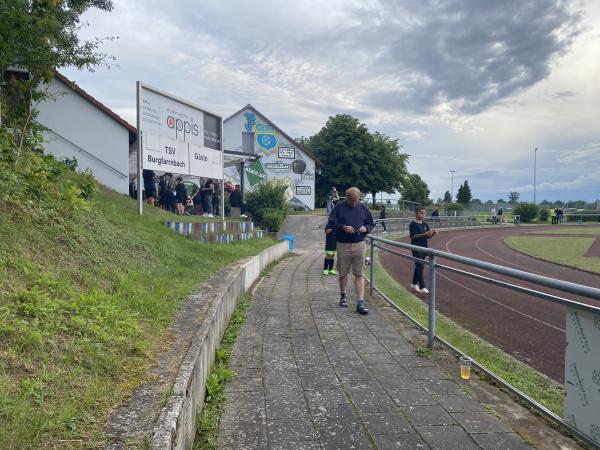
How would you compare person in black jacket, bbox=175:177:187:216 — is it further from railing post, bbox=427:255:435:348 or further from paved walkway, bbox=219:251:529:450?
railing post, bbox=427:255:435:348

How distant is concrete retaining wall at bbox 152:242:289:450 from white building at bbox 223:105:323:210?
108 feet

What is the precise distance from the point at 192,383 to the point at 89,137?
17.5m

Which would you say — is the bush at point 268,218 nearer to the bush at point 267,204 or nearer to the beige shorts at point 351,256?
the bush at point 267,204

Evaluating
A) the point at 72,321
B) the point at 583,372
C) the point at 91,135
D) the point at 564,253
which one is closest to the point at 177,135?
the point at 72,321

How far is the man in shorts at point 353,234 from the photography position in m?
6.60

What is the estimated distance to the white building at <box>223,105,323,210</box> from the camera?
38281 millimetres

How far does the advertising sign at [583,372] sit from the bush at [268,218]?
17.4 meters

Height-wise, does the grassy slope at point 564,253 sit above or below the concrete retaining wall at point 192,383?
below

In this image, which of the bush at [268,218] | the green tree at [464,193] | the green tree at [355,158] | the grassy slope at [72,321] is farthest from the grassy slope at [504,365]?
the green tree at [464,193]

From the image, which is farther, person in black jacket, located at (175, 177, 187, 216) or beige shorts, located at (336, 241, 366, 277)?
person in black jacket, located at (175, 177, 187, 216)

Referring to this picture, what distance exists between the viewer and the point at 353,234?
6668 mm

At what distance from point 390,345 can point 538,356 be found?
6.02 ft

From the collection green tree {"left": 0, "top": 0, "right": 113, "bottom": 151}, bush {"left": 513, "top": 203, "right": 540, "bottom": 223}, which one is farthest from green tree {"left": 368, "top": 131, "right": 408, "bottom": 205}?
green tree {"left": 0, "top": 0, "right": 113, "bottom": 151}

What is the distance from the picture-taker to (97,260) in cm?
488
